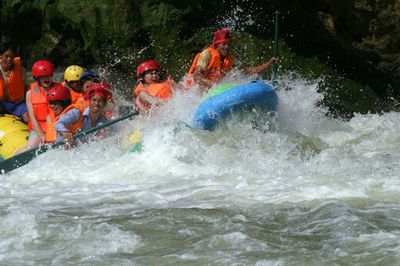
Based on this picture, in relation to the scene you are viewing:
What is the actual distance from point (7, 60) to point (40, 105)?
3.27 ft

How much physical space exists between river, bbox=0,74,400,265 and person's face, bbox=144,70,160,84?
323mm

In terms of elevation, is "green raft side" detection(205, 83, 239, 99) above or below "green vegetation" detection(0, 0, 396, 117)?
below

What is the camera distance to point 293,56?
9273 millimetres

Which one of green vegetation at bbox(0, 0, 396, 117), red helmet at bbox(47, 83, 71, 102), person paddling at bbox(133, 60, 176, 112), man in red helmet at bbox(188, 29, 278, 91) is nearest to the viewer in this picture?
red helmet at bbox(47, 83, 71, 102)

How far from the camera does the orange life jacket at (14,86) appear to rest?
7.77m

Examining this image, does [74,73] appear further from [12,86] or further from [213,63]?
[213,63]

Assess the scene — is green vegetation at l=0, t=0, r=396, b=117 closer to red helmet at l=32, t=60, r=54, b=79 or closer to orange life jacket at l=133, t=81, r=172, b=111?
orange life jacket at l=133, t=81, r=172, b=111

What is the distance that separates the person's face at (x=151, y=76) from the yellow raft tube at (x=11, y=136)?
130 centimetres

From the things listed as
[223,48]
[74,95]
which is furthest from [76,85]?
[223,48]

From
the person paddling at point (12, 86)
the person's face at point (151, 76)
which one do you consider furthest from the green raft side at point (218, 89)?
the person paddling at point (12, 86)

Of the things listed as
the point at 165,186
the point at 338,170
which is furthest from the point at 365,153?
the point at 165,186

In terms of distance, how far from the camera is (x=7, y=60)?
25.3 feet

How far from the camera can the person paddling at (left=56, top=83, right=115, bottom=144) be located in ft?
20.9

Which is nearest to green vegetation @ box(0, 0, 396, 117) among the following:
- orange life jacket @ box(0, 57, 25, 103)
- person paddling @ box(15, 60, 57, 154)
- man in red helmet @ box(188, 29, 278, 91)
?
man in red helmet @ box(188, 29, 278, 91)
